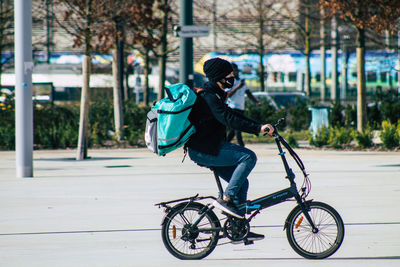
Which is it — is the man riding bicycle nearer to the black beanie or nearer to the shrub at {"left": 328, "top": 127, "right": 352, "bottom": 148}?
the black beanie

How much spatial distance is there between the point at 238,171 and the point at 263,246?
0.98 m

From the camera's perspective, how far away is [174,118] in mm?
5711

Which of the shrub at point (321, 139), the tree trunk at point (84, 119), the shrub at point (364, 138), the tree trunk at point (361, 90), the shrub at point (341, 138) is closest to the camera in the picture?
the tree trunk at point (84, 119)

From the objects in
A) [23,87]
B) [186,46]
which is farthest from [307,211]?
[186,46]

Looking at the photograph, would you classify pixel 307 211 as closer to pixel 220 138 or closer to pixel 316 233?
pixel 316 233

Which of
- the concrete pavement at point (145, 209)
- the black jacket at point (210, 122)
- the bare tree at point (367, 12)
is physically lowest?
the concrete pavement at point (145, 209)

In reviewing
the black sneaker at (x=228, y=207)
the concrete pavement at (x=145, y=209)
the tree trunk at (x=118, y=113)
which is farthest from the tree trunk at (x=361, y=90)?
the black sneaker at (x=228, y=207)

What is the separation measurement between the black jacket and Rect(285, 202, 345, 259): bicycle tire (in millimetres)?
748

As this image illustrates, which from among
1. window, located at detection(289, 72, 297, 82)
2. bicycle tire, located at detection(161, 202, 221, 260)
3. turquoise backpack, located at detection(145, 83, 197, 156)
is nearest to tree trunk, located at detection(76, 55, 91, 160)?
bicycle tire, located at detection(161, 202, 221, 260)

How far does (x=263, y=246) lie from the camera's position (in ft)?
21.1

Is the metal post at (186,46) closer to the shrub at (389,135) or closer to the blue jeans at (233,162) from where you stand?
the shrub at (389,135)

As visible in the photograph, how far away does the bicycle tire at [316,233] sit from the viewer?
19.2 ft

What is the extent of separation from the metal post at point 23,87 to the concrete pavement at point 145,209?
0.37 meters

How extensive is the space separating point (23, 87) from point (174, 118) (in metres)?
6.09
